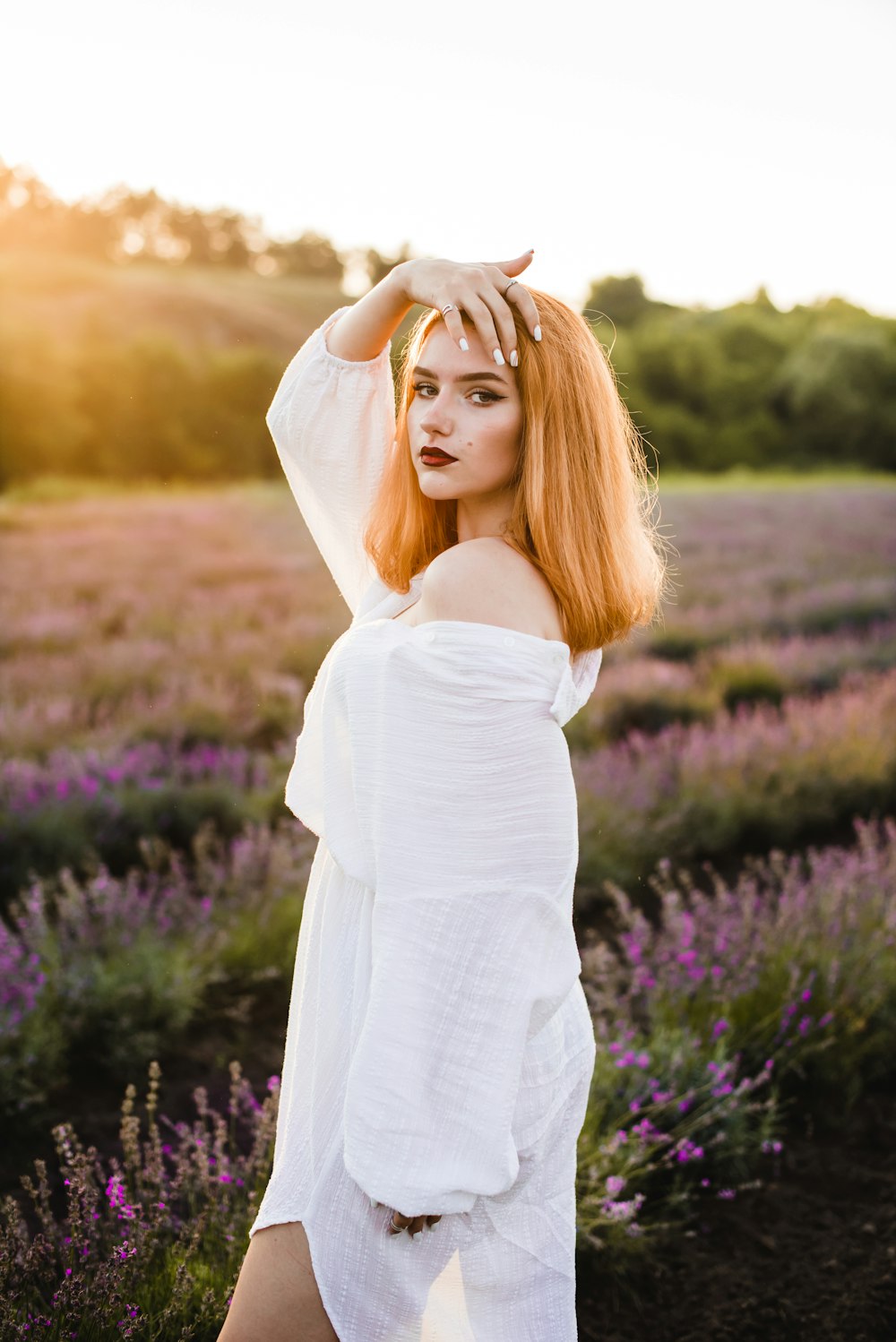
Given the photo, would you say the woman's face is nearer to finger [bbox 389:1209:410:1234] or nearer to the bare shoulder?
the bare shoulder

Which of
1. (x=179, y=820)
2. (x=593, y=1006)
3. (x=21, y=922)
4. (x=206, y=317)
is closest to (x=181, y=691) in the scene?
(x=179, y=820)

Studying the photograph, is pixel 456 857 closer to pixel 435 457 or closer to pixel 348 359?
pixel 435 457

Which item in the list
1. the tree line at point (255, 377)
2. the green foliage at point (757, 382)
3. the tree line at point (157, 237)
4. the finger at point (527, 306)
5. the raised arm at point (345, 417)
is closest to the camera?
the finger at point (527, 306)

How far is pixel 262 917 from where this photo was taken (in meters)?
3.79

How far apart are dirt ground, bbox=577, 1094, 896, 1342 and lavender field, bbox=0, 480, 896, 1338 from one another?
2.4 inches

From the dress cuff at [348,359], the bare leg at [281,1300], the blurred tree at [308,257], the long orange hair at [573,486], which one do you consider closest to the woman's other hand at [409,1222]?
the bare leg at [281,1300]

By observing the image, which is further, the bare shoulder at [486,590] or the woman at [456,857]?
the bare shoulder at [486,590]

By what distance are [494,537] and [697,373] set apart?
39.0 metres

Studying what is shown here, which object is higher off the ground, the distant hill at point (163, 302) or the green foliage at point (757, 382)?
the distant hill at point (163, 302)

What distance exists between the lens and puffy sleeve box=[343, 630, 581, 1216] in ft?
4.35

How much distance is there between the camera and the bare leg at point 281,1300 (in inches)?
56.6

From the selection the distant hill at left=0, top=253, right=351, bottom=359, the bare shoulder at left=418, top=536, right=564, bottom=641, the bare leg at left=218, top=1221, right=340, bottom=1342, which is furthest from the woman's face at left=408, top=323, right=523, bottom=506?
the distant hill at left=0, top=253, right=351, bottom=359

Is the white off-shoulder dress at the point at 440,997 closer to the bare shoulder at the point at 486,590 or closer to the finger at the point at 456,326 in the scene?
the bare shoulder at the point at 486,590

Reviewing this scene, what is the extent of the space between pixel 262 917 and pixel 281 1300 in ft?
7.81
